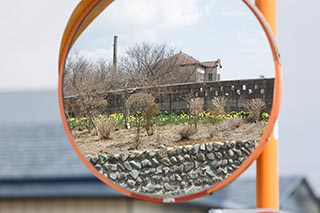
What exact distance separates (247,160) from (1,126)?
467 centimetres

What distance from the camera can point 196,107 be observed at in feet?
3.59

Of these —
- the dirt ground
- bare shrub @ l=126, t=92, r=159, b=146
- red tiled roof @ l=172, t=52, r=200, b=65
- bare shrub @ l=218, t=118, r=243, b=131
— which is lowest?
the dirt ground

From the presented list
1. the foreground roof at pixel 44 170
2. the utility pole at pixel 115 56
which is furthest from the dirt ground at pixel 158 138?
the foreground roof at pixel 44 170

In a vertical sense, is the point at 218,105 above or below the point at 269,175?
above

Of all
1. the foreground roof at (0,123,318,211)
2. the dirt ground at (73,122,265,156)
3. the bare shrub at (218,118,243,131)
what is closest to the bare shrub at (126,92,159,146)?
the dirt ground at (73,122,265,156)

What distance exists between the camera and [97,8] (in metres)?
1.14

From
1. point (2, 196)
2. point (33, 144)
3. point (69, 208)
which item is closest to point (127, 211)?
point (69, 208)

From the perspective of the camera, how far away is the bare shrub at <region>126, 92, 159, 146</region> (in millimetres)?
1112

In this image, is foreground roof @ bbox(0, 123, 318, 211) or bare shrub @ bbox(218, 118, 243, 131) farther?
foreground roof @ bbox(0, 123, 318, 211)

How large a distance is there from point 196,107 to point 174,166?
10 centimetres

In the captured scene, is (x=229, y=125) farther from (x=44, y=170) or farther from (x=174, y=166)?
(x=44, y=170)

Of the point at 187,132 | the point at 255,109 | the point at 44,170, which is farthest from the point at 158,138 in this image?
the point at 44,170

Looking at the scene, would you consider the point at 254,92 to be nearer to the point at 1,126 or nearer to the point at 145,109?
the point at 145,109

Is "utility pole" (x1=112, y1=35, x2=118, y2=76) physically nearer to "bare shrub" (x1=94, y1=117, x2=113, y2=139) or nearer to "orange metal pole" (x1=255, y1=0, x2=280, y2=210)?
"bare shrub" (x1=94, y1=117, x2=113, y2=139)
